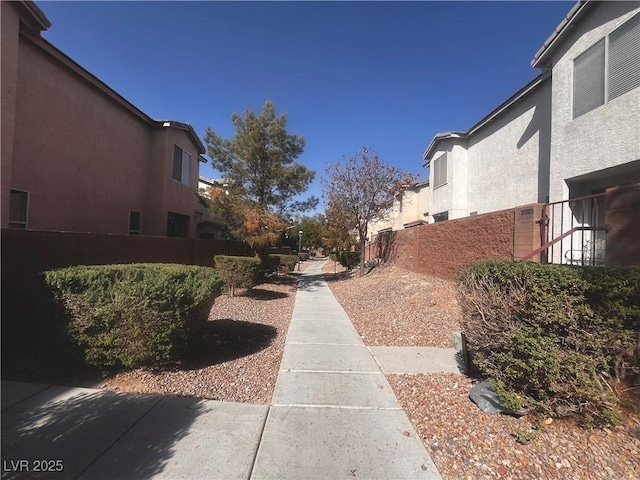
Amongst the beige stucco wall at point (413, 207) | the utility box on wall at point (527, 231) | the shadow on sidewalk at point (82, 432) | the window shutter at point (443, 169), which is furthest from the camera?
the beige stucco wall at point (413, 207)

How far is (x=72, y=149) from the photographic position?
32.1 feet

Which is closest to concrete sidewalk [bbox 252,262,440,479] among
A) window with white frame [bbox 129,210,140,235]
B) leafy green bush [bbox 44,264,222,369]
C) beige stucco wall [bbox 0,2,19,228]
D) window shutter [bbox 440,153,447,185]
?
leafy green bush [bbox 44,264,222,369]

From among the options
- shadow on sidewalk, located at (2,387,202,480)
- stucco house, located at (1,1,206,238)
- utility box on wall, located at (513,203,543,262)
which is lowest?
shadow on sidewalk, located at (2,387,202,480)

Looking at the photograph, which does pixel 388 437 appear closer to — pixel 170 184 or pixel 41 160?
pixel 41 160

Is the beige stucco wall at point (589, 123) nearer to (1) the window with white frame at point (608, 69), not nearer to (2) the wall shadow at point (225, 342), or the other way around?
(1) the window with white frame at point (608, 69)

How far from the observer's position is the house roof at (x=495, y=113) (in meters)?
10.2

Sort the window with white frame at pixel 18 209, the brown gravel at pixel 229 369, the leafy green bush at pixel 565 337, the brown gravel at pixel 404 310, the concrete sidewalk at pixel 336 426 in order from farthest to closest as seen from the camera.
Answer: the window with white frame at pixel 18 209 < the brown gravel at pixel 404 310 < the brown gravel at pixel 229 369 < the leafy green bush at pixel 565 337 < the concrete sidewalk at pixel 336 426

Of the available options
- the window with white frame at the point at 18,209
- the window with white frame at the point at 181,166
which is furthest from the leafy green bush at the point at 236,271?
the window with white frame at the point at 181,166

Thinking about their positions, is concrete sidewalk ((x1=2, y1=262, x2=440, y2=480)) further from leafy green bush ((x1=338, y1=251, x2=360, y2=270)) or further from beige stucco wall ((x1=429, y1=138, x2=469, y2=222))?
leafy green bush ((x1=338, y1=251, x2=360, y2=270))

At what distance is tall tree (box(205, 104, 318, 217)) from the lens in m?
14.8

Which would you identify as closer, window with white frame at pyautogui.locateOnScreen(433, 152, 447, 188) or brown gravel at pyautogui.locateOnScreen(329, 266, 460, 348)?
brown gravel at pyautogui.locateOnScreen(329, 266, 460, 348)

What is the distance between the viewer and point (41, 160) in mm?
8648

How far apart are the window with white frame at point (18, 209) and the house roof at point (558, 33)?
13940mm

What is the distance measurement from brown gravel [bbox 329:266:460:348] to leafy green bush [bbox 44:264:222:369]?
11.9 ft
